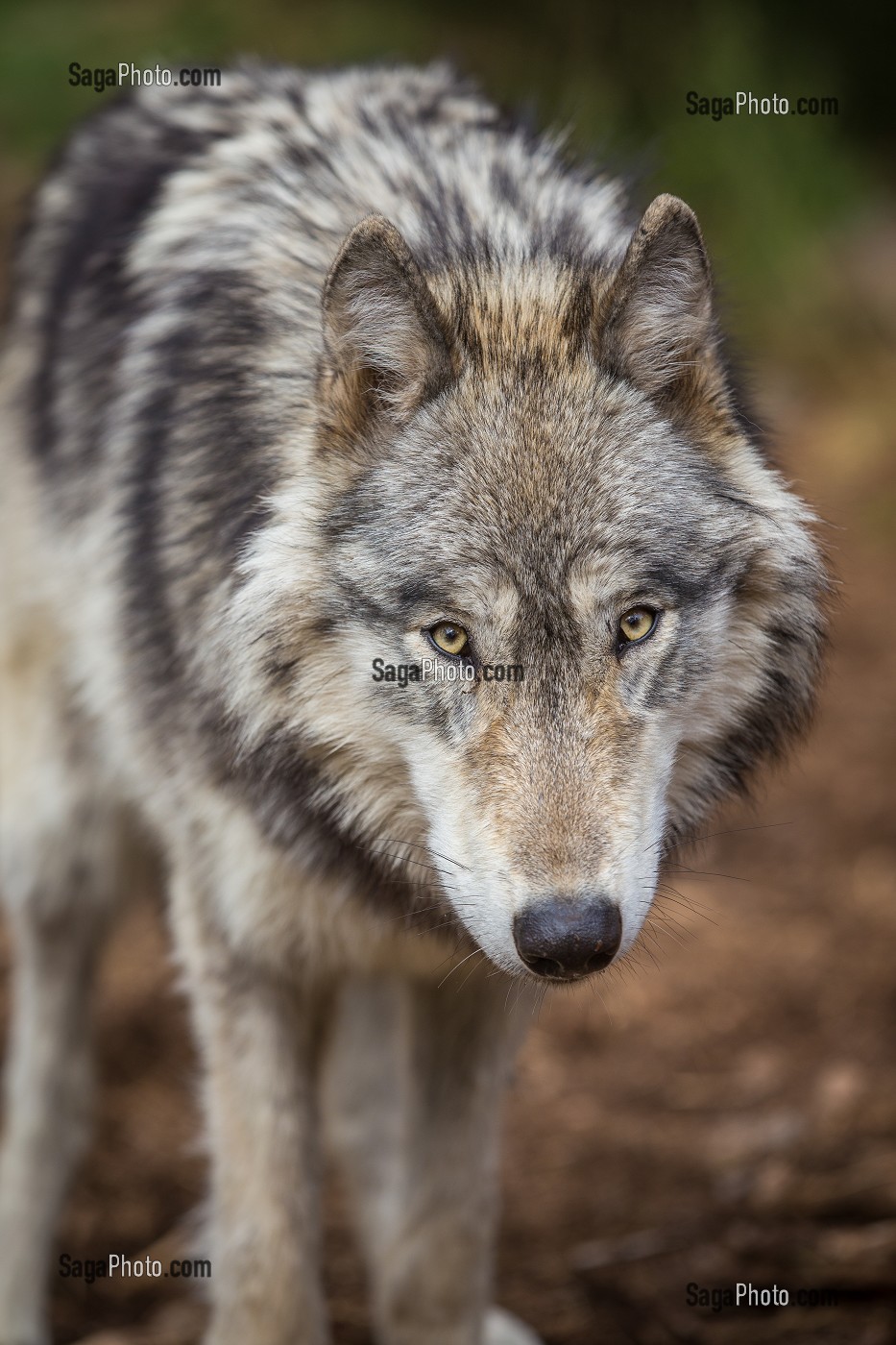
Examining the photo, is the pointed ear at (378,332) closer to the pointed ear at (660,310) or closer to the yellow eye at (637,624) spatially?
the pointed ear at (660,310)

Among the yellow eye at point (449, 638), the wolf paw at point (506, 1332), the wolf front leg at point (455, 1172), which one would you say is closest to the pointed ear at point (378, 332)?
the yellow eye at point (449, 638)

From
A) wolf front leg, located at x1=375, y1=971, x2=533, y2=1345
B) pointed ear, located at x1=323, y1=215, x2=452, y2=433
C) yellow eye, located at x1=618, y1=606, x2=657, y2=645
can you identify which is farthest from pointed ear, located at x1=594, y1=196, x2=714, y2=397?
wolf front leg, located at x1=375, y1=971, x2=533, y2=1345

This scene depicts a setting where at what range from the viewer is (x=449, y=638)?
8.16 feet

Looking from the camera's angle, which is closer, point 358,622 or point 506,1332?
point 358,622

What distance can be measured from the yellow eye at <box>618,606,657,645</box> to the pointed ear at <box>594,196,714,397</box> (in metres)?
0.43

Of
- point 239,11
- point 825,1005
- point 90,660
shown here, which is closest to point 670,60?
point 239,11

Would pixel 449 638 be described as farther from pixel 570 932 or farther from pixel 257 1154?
pixel 257 1154

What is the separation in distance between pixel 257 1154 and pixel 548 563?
1.51 metres

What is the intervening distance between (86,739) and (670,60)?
6.66m

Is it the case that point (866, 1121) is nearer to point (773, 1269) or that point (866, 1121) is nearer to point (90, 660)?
point (773, 1269)

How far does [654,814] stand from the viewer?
247cm

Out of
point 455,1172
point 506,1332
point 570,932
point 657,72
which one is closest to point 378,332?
point 570,932

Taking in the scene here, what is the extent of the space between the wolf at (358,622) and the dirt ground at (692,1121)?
34 centimetres

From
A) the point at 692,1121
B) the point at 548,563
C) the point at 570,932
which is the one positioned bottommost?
the point at 692,1121
